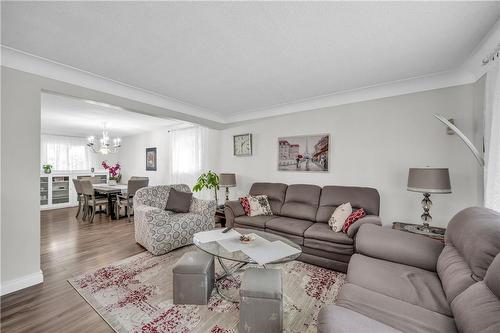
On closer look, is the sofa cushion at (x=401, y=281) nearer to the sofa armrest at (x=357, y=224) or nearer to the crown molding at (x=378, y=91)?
the sofa armrest at (x=357, y=224)

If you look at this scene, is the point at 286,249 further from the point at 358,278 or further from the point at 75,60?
the point at 75,60

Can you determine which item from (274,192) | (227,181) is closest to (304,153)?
(274,192)

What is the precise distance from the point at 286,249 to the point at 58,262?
3.01 m

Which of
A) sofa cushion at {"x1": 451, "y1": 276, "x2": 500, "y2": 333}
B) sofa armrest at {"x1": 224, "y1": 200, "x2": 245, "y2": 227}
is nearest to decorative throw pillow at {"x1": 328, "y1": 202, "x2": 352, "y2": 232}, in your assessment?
sofa armrest at {"x1": 224, "y1": 200, "x2": 245, "y2": 227}

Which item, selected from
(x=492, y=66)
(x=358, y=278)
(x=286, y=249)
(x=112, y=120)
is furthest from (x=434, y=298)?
(x=112, y=120)

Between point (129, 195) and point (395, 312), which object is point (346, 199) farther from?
point (129, 195)

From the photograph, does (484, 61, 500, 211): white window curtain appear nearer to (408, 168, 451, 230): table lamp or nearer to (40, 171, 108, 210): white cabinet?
(408, 168, 451, 230): table lamp

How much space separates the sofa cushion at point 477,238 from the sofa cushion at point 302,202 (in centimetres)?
174

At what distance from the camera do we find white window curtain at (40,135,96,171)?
654cm

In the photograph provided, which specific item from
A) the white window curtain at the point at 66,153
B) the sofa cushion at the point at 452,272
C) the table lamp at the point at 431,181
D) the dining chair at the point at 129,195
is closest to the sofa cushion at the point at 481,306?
the sofa cushion at the point at 452,272

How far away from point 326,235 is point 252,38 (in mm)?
2317

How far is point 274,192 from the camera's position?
12.6ft

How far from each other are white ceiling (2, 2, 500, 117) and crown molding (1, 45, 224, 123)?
14cm

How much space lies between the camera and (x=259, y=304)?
156 cm
